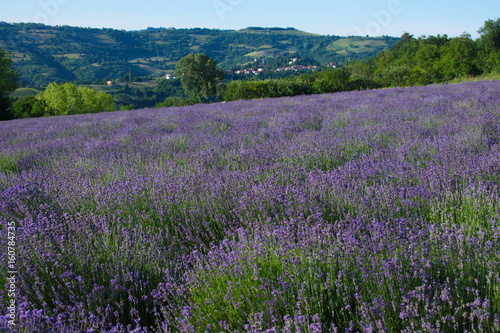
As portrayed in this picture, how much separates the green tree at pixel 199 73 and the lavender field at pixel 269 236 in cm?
4684

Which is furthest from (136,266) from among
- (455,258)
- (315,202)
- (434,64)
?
(434,64)

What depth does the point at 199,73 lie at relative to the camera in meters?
50.7

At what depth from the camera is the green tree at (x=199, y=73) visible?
50094mm

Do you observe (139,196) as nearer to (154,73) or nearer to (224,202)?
(224,202)

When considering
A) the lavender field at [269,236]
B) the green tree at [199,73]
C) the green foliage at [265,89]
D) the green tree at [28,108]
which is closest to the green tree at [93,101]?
the green tree at [28,108]

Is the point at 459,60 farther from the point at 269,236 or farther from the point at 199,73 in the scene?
the point at 269,236

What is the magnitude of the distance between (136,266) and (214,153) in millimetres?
2634

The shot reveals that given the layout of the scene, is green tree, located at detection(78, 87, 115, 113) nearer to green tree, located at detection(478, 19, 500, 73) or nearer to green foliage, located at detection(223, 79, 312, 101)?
green foliage, located at detection(223, 79, 312, 101)

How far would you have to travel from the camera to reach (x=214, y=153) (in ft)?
15.2

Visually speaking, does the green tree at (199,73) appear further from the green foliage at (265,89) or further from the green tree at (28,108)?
the green foliage at (265,89)

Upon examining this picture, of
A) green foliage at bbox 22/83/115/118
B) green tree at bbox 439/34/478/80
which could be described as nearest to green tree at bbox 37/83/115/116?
green foliage at bbox 22/83/115/118

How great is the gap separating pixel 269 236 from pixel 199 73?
51.2 meters

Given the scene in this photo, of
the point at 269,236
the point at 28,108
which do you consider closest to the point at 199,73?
the point at 28,108

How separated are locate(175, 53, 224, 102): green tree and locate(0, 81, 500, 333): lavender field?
46.8m
